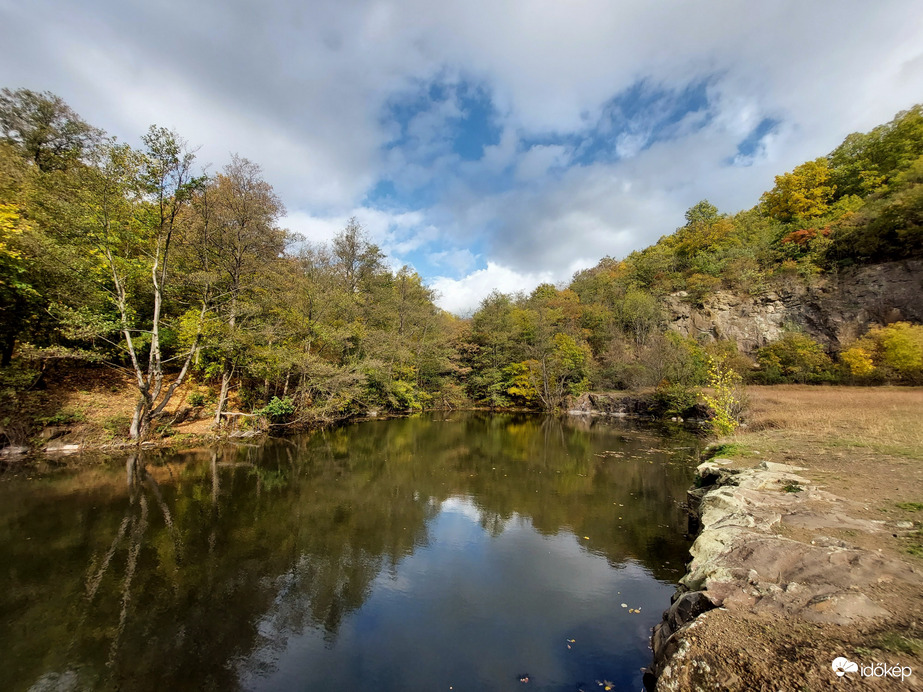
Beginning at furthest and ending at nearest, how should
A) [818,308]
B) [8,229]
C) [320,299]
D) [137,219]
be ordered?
[818,308]
[320,299]
[137,219]
[8,229]

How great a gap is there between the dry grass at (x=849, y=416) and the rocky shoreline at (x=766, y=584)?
20.5ft

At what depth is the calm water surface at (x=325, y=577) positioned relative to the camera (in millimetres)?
4270

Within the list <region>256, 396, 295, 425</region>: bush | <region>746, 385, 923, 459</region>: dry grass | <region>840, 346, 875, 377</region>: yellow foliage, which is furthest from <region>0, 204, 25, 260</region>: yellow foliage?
<region>840, 346, 875, 377</region>: yellow foliage

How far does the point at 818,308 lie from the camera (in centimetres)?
3136

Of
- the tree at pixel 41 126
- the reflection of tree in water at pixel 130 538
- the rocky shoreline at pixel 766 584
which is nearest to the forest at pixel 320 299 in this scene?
the tree at pixel 41 126

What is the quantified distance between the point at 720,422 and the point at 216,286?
2180 centimetres

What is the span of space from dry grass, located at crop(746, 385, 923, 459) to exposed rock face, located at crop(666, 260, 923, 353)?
1090 centimetres

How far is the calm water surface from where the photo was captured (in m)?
4.27

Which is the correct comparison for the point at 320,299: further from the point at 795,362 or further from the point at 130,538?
the point at 795,362

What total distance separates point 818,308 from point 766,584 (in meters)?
39.2

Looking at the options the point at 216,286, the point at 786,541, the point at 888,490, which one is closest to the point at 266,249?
the point at 216,286

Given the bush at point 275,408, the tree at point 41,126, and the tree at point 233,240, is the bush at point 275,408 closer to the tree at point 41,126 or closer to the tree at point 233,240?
the tree at point 233,240

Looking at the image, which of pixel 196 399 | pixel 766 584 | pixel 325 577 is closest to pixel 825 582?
pixel 766 584

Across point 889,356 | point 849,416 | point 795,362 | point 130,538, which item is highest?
point 795,362
